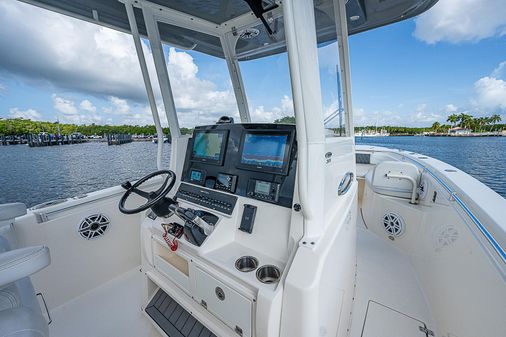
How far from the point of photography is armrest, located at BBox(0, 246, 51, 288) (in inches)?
27.7

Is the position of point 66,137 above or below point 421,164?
above

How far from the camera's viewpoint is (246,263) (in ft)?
3.25

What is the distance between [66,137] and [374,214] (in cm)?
363

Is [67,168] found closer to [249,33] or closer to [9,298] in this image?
[9,298]

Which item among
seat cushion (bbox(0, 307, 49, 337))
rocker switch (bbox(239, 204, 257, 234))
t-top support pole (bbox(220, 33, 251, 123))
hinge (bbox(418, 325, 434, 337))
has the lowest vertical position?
hinge (bbox(418, 325, 434, 337))

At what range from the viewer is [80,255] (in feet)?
5.16

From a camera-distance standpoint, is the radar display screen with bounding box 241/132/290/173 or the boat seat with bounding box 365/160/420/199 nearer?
the radar display screen with bounding box 241/132/290/173

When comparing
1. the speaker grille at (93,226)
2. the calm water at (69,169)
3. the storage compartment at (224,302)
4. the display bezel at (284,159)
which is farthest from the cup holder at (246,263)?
the speaker grille at (93,226)

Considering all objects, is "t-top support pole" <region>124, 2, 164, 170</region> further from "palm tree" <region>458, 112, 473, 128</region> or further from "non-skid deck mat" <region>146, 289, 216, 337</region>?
"palm tree" <region>458, 112, 473, 128</region>

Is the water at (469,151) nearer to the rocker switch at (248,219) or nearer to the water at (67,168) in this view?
the rocker switch at (248,219)

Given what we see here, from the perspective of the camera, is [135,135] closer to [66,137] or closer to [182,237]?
[66,137]

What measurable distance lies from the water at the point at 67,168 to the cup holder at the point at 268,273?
118 centimetres

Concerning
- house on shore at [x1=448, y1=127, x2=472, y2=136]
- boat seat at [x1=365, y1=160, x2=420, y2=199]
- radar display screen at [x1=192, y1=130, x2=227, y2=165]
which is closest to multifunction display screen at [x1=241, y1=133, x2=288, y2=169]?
radar display screen at [x1=192, y1=130, x2=227, y2=165]

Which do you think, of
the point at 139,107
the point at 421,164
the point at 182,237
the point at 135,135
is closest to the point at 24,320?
the point at 182,237
